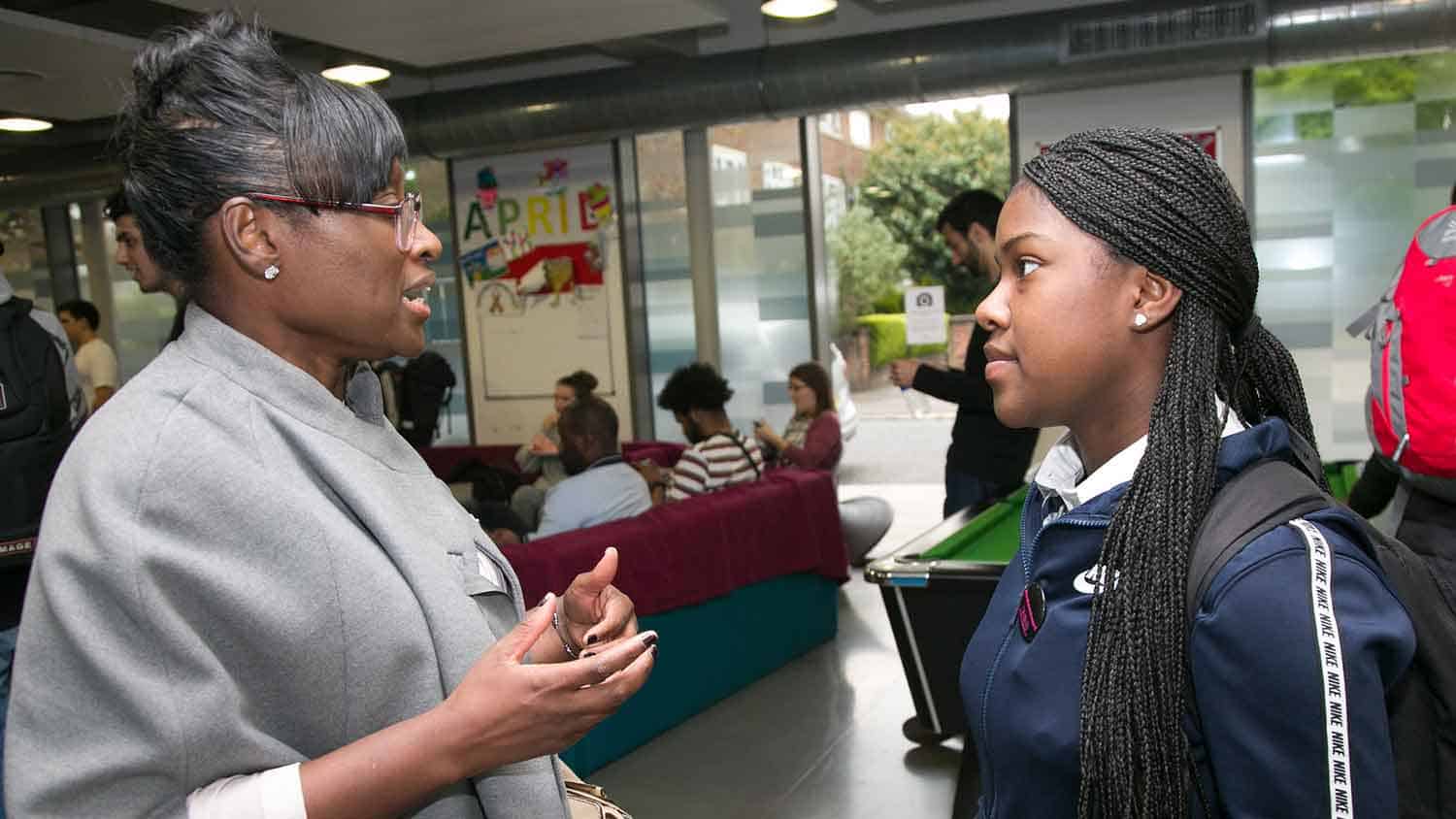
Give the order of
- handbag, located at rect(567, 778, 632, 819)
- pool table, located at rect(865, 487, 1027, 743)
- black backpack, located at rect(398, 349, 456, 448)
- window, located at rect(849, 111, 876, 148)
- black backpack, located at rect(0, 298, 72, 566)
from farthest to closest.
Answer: window, located at rect(849, 111, 876, 148) < black backpack, located at rect(398, 349, 456, 448) < pool table, located at rect(865, 487, 1027, 743) < black backpack, located at rect(0, 298, 72, 566) < handbag, located at rect(567, 778, 632, 819)

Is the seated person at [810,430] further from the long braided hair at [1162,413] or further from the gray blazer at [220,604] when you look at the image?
the gray blazer at [220,604]

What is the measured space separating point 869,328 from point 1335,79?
39.7ft

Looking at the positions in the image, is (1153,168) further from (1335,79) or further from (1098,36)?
(1335,79)

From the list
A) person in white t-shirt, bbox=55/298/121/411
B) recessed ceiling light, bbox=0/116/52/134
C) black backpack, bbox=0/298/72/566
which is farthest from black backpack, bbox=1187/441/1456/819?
recessed ceiling light, bbox=0/116/52/134

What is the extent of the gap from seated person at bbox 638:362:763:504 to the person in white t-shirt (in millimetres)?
4204

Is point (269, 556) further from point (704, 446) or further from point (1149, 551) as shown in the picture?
point (704, 446)

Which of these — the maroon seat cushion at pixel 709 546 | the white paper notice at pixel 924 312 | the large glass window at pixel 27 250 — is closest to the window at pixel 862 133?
the large glass window at pixel 27 250

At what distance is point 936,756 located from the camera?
157 inches

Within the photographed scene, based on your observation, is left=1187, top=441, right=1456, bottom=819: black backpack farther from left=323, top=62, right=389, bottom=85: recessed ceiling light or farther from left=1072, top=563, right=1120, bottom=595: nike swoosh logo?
left=323, top=62, right=389, bottom=85: recessed ceiling light

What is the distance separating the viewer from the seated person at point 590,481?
451cm

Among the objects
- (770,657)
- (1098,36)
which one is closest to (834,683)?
(770,657)

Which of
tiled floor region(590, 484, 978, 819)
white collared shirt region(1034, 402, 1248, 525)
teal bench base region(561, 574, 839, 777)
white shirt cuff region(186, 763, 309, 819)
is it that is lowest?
tiled floor region(590, 484, 978, 819)

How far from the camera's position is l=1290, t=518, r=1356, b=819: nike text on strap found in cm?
95

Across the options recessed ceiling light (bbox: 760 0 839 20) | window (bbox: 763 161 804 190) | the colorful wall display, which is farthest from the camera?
the colorful wall display
